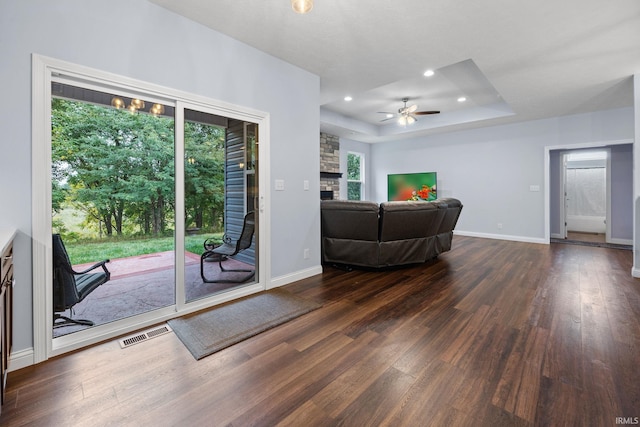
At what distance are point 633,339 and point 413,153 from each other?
620 centimetres

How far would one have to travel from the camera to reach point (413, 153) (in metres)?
7.63

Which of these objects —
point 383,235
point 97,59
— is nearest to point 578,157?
point 383,235

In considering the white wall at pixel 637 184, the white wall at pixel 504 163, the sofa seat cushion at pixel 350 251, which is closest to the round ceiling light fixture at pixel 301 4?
the sofa seat cushion at pixel 350 251

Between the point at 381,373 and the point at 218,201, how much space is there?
221cm

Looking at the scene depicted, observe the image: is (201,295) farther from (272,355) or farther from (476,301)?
(476,301)

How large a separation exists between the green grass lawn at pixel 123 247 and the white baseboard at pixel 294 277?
2.54 ft

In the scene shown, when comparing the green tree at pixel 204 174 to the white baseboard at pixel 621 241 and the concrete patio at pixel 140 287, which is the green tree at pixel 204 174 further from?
the white baseboard at pixel 621 241

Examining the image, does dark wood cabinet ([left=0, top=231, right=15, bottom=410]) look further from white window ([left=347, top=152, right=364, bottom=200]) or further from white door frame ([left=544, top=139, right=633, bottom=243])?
white door frame ([left=544, top=139, right=633, bottom=243])

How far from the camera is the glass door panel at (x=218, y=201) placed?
8.69ft

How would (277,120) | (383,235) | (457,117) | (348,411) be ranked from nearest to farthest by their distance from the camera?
1. (348,411)
2. (277,120)
3. (383,235)
4. (457,117)

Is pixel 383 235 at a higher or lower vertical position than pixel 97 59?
lower

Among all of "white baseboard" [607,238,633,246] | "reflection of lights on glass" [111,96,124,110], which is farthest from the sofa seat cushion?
"white baseboard" [607,238,633,246]

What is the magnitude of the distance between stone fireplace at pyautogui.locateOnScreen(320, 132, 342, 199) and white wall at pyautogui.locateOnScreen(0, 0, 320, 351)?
10.6 feet

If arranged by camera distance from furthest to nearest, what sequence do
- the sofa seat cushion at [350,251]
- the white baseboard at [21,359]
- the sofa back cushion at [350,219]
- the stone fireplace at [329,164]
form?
the stone fireplace at [329,164] < the sofa seat cushion at [350,251] < the sofa back cushion at [350,219] < the white baseboard at [21,359]
